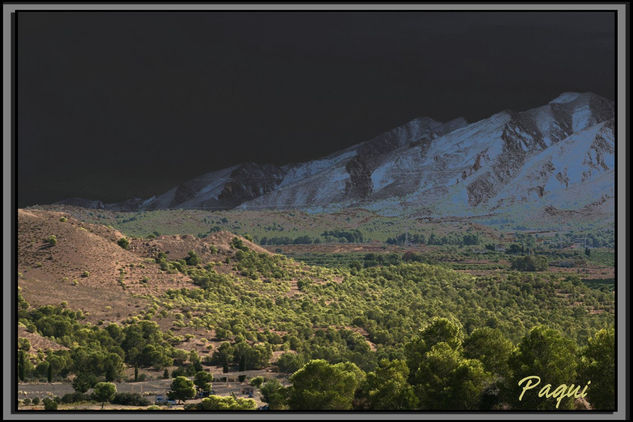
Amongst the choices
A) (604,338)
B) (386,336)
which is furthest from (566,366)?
(386,336)

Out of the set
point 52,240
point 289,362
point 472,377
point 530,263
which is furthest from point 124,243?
point 530,263

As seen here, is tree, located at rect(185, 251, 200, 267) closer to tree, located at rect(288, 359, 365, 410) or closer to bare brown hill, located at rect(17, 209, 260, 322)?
bare brown hill, located at rect(17, 209, 260, 322)

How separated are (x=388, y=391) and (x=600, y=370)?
7573mm

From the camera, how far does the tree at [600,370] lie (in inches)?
Result: 1257

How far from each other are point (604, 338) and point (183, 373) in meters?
32.7

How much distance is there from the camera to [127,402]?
43.4 m

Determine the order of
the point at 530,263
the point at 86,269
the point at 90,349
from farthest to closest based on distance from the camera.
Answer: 1. the point at 530,263
2. the point at 86,269
3. the point at 90,349

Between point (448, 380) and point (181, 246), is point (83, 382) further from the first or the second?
point (181, 246)

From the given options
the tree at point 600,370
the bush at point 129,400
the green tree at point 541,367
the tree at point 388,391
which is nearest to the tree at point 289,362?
the bush at point 129,400

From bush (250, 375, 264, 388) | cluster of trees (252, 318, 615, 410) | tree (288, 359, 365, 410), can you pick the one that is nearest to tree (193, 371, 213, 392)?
bush (250, 375, 264, 388)

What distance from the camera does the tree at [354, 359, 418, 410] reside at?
34625mm

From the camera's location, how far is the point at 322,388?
35.6 meters

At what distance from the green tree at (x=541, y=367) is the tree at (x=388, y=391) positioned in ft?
12.4
